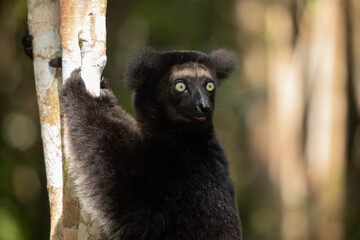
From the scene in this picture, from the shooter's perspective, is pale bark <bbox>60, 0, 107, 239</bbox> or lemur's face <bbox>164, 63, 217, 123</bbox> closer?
A: pale bark <bbox>60, 0, 107, 239</bbox>

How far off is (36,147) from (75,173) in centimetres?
666

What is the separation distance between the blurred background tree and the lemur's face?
15.5 feet

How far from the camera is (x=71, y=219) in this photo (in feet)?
10.1

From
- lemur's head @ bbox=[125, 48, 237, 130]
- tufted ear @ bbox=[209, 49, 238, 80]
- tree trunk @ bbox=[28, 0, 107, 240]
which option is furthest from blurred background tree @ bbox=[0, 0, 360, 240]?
tree trunk @ bbox=[28, 0, 107, 240]

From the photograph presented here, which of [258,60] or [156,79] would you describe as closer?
[156,79]

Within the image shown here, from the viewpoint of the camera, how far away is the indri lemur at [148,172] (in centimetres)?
325

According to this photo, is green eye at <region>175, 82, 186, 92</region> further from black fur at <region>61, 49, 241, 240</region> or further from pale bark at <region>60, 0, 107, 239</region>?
pale bark at <region>60, 0, 107, 239</region>

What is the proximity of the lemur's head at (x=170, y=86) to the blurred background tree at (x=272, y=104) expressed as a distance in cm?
467

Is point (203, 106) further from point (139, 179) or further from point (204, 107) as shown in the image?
point (139, 179)

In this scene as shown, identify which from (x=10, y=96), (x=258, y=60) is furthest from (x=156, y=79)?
(x=258, y=60)

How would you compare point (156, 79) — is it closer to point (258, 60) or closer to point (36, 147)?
point (36, 147)

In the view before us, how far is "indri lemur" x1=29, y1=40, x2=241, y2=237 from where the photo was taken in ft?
10.7

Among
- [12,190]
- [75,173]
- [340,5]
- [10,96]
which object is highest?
[340,5]

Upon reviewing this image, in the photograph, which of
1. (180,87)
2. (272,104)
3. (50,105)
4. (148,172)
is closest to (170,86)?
(180,87)
